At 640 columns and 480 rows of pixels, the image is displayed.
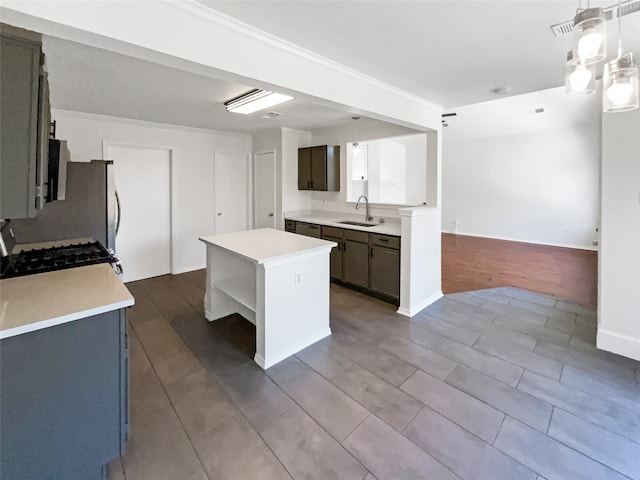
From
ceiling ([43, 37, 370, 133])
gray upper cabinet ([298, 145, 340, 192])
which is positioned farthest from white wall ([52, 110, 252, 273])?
gray upper cabinet ([298, 145, 340, 192])

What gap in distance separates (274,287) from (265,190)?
338 centimetres

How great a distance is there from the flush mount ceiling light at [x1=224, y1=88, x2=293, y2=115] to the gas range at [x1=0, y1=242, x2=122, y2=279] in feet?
6.50

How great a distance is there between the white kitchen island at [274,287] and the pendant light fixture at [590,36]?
80.3 inches

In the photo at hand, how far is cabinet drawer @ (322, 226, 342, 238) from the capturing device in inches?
173

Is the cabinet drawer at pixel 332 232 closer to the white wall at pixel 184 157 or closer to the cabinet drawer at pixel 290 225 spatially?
the cabinet drawer at pixel 290 225

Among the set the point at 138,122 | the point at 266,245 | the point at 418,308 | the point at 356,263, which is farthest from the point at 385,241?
the point at 138,122

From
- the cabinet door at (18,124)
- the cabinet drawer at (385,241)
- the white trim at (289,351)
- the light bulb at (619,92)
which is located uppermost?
the light bulb at (619,92)

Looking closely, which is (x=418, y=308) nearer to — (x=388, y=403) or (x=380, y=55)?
(x=388, y=403)

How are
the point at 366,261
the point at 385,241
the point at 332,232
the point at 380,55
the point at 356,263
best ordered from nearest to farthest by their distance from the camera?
1. the point at 380,55
2. the point at 385,241
3. the point at 366,261
4. the point at 356,263
5. the point at 332,232

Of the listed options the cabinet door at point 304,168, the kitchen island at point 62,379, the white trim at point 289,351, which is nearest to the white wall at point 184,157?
the cabinet door at point 304,168

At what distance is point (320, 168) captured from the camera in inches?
197

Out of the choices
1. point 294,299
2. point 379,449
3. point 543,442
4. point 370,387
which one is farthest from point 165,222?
point 543,442

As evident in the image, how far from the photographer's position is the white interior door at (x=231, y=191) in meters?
5.50

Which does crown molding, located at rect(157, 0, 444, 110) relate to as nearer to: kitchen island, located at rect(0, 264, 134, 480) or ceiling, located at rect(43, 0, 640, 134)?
ceiling, located at rect(43, 0, 640, 134)
